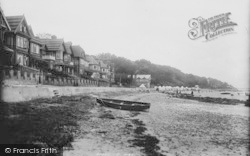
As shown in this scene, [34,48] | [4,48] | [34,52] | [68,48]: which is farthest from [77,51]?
[4,48]

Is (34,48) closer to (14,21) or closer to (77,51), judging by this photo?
(14,21)

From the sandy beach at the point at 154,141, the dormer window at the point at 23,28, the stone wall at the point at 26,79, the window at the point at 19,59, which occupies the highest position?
the dormer window at the point at 23,28

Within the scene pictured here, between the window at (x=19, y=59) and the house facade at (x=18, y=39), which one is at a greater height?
the house facade at (x=18, y=39)

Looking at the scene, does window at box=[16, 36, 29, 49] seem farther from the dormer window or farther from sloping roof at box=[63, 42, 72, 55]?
sloping roof at box=[63, 42, 72, 55]

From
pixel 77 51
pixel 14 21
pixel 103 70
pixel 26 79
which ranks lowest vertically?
pixel 26 79

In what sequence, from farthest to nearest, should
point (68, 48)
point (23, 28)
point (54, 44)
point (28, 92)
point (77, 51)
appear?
point (77, 51)
point (68, 48)
point (54, 44)
point (23, 28)
point (28, 92)

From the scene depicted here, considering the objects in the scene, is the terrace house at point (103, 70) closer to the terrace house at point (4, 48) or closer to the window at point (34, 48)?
the window at point (34, 48)

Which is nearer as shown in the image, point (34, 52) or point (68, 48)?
point (34, 52)

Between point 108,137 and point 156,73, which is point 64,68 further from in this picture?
point 156,73

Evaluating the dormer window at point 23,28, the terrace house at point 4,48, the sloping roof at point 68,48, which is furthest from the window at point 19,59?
the sloping roof at point 68,48

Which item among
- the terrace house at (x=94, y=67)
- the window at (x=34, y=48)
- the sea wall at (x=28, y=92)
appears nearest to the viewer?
the sea wall at (x=28, y=92)

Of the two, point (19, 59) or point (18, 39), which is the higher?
point (18, 39)

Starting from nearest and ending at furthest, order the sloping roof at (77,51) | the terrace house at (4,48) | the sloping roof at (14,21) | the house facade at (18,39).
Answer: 1. the terrace house at (4,48)
2. the house facade at (18,39)
3. the sloping roof at (14,21)
4. the sloping roof at (77,51)

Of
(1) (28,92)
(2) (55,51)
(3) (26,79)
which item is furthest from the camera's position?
(2) (55,51)
